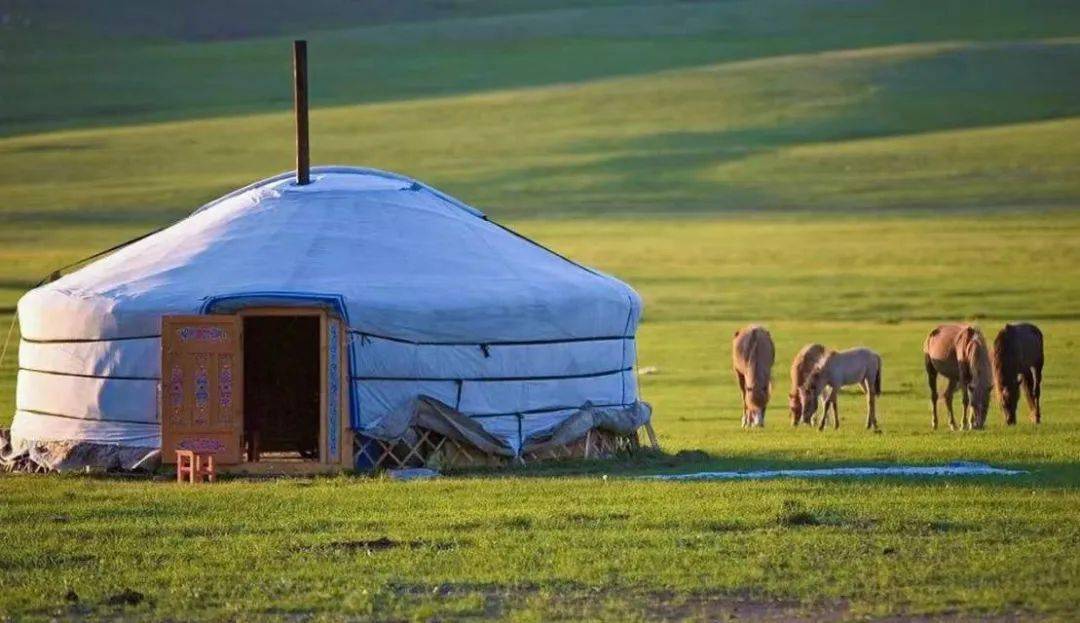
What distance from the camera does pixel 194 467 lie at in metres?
15.6

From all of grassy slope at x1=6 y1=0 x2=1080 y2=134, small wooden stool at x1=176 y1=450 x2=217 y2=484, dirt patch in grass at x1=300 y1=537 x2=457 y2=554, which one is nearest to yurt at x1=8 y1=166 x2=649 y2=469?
small wooden stool at x1=176 y1=450 x2=217 y2=484

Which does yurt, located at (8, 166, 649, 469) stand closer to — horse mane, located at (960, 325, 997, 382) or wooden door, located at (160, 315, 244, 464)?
wooden door, located at (160, 315, 244, 464)

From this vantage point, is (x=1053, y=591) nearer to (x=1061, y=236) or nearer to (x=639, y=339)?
(x=639, y=339)

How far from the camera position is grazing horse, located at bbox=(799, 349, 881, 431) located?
73.6 ft

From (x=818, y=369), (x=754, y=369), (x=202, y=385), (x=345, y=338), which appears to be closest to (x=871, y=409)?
(x=818, y=369)

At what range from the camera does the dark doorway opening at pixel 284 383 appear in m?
20.0

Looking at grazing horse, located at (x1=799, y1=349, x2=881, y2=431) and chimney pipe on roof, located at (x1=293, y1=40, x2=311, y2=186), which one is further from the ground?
chimney pipe on roof, located at (x1=293, y1=40, x2=311, y2=186)

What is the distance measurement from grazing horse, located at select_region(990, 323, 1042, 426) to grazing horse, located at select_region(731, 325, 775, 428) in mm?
2527

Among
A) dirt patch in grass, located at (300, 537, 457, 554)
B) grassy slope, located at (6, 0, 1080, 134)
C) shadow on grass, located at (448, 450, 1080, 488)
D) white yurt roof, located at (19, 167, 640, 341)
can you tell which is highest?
grassy slope, located at (6, 0, 1080, 134)

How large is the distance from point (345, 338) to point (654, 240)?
3635cm

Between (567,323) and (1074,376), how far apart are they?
1336 centimetres

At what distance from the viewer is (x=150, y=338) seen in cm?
1609

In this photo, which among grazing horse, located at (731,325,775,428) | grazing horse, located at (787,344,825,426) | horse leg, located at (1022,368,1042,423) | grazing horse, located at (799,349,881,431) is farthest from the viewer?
grazing horse, located at (787,344,825,426)

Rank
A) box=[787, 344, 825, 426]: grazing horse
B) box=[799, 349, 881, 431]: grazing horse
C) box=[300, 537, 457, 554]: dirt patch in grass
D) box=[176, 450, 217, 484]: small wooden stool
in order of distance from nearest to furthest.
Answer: box=[300, 537, 457, 554]: dirt patch in grass → box=[176, 450, 217, 484]: small wooden stool → box=[799, 349, 881, 431]: grazing horse → box=[787, 344, 825, 426]: grazing horse
